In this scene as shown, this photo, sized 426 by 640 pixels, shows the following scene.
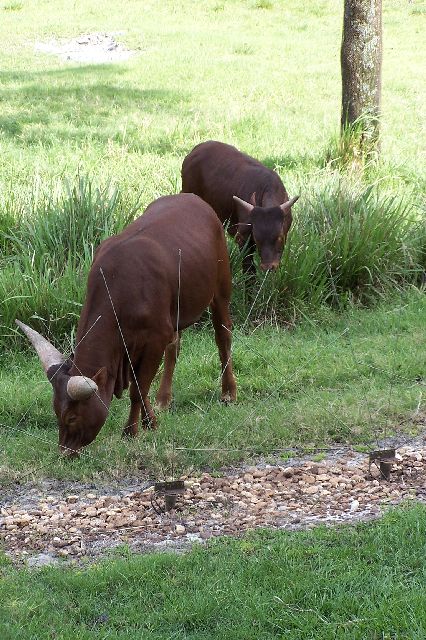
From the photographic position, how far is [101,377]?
654cm

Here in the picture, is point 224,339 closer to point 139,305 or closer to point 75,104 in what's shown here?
point 139,305

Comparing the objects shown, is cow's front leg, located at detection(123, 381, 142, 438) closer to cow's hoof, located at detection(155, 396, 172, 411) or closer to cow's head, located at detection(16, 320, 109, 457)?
cow's head, located at detection(16, 320, 109, 457)

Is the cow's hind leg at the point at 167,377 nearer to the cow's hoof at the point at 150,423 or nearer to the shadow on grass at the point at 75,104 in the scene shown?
the cow's hoof at the point at 150,423

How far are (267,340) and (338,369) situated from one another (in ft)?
3.56

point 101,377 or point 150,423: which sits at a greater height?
point 101,377

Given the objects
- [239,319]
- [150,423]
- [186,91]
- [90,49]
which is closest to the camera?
[150,423]

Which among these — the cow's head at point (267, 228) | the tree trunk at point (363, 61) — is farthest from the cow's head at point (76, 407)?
the tree trunk at point (363, 61)

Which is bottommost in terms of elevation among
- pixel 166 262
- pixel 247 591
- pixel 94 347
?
pixel 247 591

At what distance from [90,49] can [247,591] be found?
21.3m

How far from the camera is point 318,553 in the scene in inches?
195

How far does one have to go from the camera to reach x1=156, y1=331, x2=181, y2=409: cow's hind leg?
7.84 metres

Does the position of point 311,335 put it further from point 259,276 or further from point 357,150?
point 357,150

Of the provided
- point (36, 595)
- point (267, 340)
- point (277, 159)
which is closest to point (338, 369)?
point (267, 340)

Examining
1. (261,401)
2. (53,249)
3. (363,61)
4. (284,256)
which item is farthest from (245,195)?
(363,61)
